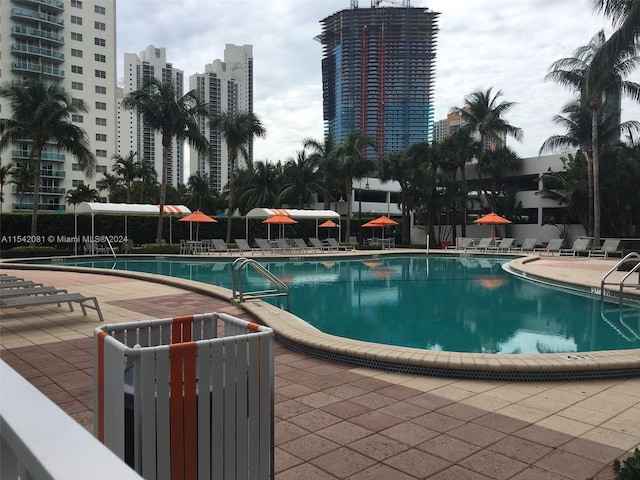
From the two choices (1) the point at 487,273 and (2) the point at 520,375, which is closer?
(2) the point at 520,375

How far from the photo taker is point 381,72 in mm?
50750

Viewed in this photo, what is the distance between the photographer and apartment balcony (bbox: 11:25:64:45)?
61.0 metres

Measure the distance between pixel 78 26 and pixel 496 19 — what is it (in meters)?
69.7

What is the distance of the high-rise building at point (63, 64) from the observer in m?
60.8

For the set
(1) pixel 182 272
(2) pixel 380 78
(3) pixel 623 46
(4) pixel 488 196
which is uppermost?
(2) pixel 380 78

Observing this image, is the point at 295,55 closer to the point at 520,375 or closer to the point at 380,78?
the point at 520,375

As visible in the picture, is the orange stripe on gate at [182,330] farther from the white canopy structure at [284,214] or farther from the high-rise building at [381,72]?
the high-rise building at [381,72]

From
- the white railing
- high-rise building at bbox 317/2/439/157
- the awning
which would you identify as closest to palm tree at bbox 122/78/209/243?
the awning

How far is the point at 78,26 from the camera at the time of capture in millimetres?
66500

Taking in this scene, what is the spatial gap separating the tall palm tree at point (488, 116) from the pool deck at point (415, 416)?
Result: 98.3 ft

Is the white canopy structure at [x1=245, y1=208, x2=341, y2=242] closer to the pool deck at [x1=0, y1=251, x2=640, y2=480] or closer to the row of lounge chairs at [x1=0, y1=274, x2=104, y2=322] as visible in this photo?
the row of lounge chairs at [x1=0, y1=274, x2=104, y2=322]

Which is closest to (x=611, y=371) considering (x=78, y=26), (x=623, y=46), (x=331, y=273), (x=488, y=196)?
(x=331, y=273)

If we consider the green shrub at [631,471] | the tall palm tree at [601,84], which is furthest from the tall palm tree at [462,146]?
the green shrub at [631,471]

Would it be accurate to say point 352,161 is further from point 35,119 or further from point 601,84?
point 35,119
